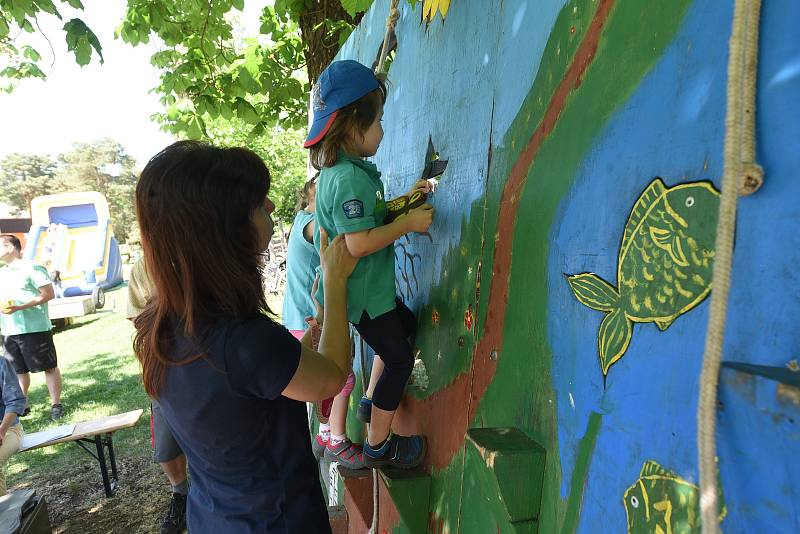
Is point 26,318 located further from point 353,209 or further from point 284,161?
point 284,161

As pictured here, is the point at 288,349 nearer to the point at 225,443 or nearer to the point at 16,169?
the point at 225,443

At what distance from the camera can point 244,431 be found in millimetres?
1340

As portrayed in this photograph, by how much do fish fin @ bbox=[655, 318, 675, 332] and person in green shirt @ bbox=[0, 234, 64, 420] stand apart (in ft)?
23.6

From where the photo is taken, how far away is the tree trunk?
4668 millimetres

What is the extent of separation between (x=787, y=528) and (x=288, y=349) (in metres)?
1.00

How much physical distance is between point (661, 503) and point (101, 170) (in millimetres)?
61528

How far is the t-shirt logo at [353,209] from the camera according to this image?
1783mm

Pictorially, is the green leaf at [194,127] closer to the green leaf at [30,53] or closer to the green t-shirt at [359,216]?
the green leaf at [30,53]

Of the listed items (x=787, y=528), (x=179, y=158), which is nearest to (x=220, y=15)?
(x=179, y=158)

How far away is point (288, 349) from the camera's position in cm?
129

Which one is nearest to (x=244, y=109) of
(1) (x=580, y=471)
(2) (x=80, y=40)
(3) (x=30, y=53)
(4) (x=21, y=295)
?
(3) (x=30, y=53)

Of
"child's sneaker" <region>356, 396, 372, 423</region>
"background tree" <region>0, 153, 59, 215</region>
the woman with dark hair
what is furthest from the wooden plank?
"background tree" <region>0, 153, 59, 215</region>

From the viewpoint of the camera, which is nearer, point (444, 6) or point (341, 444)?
point (444, 6)

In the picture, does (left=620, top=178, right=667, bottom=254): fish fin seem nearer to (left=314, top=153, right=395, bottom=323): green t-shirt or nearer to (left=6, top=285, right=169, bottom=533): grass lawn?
(left=314, top=153, right=395, bottom=323): green t-shirt
